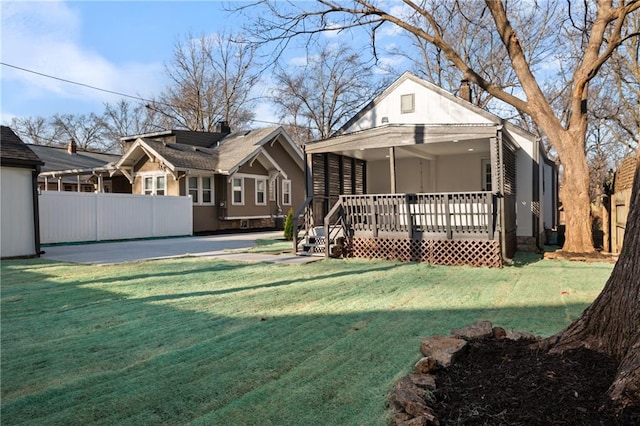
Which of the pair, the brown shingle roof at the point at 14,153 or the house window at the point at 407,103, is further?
the house window at the point at 407,103

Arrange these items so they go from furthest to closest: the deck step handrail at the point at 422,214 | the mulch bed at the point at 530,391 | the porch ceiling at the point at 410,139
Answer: the porch ceiling at the point at 410,139
the deck step handrail at the point at 422,214
the mulch bed at the point at 530,391

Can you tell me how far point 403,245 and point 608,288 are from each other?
24.1ft

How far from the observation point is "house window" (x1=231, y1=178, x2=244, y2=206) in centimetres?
2175

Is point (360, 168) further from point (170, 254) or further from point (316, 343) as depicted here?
point (316, 343)

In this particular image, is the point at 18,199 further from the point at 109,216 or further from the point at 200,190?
the point at 200,190

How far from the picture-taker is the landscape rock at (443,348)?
3.13 meters

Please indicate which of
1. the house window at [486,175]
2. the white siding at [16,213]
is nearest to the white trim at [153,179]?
the white siding at [16,213]

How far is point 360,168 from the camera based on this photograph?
15.8 meters

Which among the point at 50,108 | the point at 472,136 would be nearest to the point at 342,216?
the point at 472,136

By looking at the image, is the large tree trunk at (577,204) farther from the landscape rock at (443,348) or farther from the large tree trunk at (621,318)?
the large tree trunk at (621,318)

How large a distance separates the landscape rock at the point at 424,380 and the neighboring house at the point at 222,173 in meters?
17.8

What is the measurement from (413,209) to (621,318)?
7650mm

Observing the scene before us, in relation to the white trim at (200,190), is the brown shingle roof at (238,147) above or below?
above

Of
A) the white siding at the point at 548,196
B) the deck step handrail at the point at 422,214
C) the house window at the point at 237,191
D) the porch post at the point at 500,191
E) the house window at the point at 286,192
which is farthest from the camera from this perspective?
the house window at the point at 286,192
